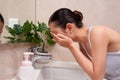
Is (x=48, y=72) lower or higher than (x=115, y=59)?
lower

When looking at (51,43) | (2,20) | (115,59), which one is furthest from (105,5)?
(2,20)

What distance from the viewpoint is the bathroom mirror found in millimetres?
1329

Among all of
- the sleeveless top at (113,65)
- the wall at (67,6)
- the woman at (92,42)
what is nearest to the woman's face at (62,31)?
the woman at (92,42)

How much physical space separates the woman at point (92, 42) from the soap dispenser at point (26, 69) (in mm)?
270

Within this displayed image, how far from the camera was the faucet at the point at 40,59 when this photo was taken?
1.34 m

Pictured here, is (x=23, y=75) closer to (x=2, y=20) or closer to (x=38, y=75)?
(x=38, y=75)

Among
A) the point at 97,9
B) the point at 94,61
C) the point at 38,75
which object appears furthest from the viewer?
the point at 97,9

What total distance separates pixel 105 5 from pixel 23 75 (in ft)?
2.30

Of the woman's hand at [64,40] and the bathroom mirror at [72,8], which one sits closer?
the woman's hand at [64,40]

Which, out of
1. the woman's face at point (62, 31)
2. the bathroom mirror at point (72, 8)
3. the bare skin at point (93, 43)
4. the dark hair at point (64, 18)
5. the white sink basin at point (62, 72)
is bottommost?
the white sink basin at point (62, 72)

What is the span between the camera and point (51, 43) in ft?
4.75

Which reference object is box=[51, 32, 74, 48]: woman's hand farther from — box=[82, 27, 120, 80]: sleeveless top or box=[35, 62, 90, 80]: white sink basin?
box=[35, 62, 90, 80]: white sink basin

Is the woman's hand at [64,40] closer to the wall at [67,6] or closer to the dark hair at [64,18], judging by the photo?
the dark hair at [64,18]

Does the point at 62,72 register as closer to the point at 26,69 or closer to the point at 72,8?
the point at 26,69
